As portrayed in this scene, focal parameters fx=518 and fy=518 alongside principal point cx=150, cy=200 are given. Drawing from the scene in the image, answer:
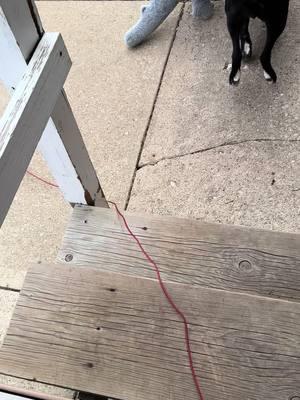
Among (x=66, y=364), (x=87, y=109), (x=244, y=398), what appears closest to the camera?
(x=244, y=398)

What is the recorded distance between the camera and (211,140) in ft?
8.57

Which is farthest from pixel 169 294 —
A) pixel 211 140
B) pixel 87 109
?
pixel 87 109

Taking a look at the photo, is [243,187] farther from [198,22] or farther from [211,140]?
[198,22]

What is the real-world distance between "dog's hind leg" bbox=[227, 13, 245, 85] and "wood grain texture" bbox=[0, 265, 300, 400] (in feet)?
5.07

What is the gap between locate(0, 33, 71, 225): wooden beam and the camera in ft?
3.96

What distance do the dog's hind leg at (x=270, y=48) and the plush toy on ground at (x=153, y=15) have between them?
1.98ft

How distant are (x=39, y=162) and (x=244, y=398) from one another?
1754mm

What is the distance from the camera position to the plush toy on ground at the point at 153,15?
3.05 metres

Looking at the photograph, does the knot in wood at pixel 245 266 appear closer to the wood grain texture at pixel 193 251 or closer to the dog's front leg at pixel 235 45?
the wood grain texture at pixel 193 251

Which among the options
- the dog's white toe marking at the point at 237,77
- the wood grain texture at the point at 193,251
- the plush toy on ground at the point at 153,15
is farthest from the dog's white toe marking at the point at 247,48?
the wood grain texture at the point at 193,251

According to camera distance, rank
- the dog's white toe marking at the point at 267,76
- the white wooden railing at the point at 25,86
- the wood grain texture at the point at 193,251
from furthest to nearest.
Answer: the dog's white toe marking at the point at 267,76
the wood grain texture at the point at 193,251
the white wooden railing at the point at 25,86

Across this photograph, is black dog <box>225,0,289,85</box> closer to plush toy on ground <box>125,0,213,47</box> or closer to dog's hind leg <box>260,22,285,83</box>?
dog's hind leg <box>260,22,285,83</box>

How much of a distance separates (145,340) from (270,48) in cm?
180

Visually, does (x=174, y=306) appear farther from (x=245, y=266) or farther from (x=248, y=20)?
(x=248, y=20)
